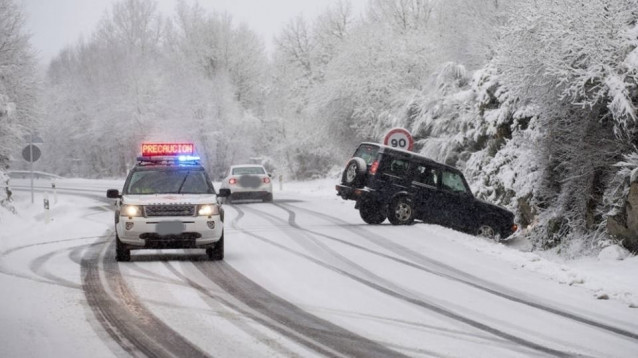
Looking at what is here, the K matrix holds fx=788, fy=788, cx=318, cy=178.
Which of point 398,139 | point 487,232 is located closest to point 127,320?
point 398,139

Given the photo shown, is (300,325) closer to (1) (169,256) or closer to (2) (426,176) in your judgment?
(1) (169,256)

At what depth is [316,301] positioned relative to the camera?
9.38 meters

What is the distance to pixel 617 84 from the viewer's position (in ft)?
49.0

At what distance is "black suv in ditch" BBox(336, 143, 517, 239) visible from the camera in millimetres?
19000

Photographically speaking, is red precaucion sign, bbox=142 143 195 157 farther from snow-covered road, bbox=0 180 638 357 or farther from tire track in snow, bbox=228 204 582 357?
tire track in snow, bbox=228 204 582 357

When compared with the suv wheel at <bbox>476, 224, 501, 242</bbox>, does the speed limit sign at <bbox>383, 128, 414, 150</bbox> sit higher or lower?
higher

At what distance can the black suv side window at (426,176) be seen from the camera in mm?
19203

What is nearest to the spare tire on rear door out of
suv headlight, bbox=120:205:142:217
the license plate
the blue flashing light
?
the blue flashing light

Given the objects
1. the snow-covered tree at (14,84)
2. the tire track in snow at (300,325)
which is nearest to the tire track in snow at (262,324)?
the tire track in snow at (300,325)

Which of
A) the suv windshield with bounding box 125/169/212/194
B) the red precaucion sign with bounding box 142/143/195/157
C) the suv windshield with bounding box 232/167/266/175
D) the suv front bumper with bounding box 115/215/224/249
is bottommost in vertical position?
the suv front bumper with bounding box 115/215/224/249

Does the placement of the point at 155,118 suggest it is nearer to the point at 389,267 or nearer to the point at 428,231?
the point at 428,231

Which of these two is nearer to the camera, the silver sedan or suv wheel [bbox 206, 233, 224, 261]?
suv wheel [bbox 206, 233, 224, 261]

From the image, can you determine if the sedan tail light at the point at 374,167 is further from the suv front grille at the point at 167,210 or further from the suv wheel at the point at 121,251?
the suv wheel at the point at 121,251

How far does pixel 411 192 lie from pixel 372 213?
122 cm
